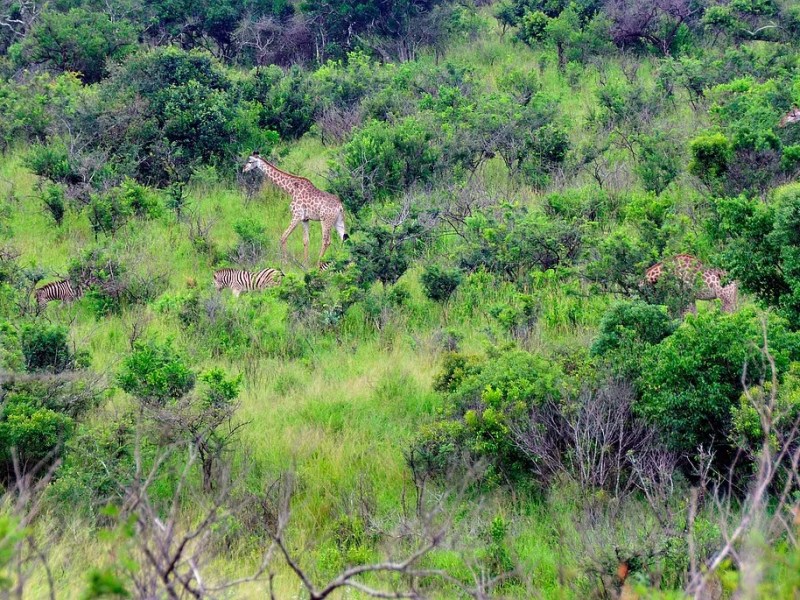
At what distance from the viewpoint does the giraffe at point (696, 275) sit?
905cm

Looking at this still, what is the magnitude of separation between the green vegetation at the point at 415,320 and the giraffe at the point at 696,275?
0.10 m

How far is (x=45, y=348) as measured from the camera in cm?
822

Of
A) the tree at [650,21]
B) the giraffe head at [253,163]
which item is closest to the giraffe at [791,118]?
the tree at [650,21]

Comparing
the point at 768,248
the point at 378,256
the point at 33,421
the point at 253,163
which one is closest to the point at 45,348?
the point at 33,421

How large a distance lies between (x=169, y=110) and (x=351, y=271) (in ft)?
Result: 20.0

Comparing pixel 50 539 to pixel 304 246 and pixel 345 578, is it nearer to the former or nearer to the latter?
pixel 345 578

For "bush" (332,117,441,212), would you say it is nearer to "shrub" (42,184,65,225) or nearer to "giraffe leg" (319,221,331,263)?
"giraffe leg" (319,221,331,263)

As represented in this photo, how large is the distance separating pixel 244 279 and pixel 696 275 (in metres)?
5.25

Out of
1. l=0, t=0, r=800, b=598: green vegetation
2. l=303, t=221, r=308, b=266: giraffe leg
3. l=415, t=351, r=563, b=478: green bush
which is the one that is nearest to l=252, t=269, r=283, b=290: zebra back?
l=0, t=0, r=800, b=598: green vegetation

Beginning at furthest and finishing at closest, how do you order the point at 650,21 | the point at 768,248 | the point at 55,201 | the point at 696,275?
the point at 650,21, the point at 55,201, the point at 696,275, the point at 768,248

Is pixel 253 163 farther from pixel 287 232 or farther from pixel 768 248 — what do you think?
pixel 768 248

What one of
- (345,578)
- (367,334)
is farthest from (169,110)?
(345,578)

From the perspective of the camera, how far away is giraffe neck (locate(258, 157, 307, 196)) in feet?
43.9

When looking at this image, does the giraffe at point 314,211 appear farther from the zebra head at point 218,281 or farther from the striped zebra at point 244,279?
the zebra head at point 218,281
